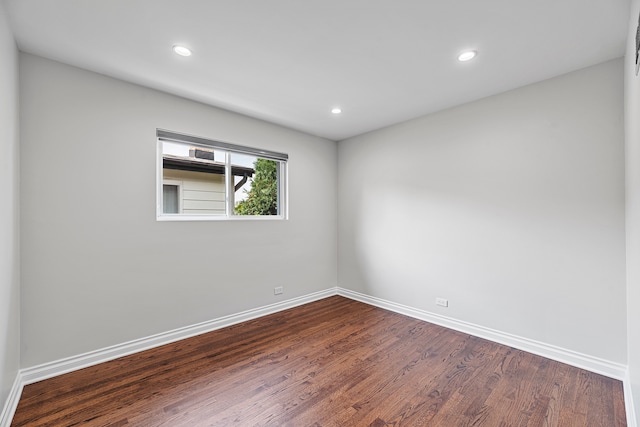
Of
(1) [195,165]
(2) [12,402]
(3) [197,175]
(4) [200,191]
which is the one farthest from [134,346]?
(1) [195,165]

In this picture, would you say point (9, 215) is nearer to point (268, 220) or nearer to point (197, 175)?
point (197, 175)

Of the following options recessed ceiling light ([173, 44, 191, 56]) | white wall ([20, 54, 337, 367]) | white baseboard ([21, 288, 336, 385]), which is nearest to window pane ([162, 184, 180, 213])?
white wall ([20, 54, 337, 367])

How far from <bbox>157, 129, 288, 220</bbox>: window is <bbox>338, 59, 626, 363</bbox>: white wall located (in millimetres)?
1459

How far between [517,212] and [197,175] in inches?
130

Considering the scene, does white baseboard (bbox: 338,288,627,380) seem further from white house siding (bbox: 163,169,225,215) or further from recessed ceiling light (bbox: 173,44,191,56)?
recessed ceiling light (bbox: 173,44,191,56)

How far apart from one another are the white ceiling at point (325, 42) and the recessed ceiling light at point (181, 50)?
0.05 meters

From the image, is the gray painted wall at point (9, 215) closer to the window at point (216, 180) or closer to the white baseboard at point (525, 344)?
the window at point (216, 180)

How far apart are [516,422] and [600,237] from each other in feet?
5.28

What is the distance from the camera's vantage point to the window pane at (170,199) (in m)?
2.91

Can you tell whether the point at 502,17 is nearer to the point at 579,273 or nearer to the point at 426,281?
the point at 579,273

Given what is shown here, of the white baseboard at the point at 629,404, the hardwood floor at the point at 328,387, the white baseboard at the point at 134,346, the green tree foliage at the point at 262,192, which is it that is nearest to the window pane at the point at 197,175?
the green tree foliage at the point at 262,192

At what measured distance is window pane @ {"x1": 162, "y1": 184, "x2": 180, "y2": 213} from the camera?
9.53 feet

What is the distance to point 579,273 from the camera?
7.73 feet

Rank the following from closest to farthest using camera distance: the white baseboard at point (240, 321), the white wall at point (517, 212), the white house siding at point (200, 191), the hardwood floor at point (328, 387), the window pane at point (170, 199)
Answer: the hardwood floor at point (328, 387) → the white baseboard at point (240, 321) → the white wall at point (517, 212) → the window pane at point (170, 199) → the white house siding at point (200, 191)
